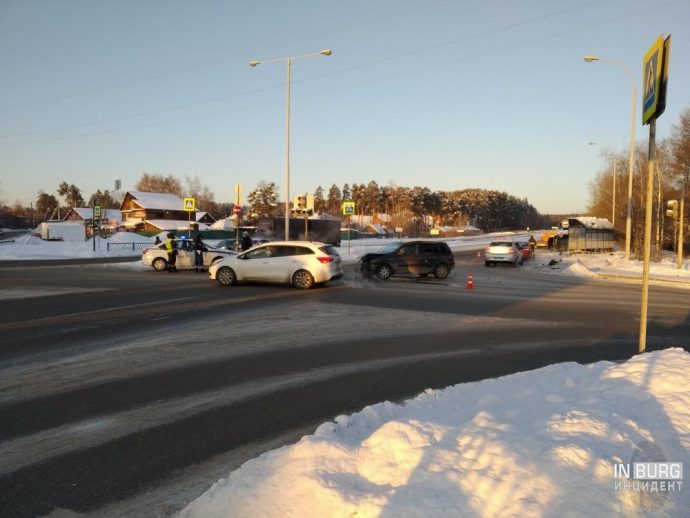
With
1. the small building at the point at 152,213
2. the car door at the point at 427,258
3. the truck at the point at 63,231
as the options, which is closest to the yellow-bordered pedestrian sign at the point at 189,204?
the car door at the point at 427,258

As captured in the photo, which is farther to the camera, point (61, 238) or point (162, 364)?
point (61, 238)

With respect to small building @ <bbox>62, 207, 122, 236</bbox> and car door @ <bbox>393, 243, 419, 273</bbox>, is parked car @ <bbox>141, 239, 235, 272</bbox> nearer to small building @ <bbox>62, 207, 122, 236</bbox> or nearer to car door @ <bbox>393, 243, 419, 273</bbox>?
car door @ <bbox>393, 243, 419, 273</bbox>

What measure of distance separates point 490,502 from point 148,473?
2548 mm

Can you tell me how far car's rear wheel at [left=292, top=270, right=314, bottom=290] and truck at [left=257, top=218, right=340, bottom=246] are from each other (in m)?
26.6

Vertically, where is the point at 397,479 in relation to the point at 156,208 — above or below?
below

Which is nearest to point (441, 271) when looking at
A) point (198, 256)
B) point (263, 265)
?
point (263, 265)

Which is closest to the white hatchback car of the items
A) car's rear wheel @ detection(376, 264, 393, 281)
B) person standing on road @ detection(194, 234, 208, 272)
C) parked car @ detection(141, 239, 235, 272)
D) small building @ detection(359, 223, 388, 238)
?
car's rear wheel @ detection(376, 264, 393, 281)

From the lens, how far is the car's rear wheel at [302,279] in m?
17.0

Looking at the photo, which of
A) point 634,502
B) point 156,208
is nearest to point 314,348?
point 634,502

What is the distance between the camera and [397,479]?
330 centimetres

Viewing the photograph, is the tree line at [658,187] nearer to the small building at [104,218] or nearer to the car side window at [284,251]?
the car side window at [284,251]

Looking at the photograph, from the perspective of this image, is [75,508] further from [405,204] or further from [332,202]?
[332,202]

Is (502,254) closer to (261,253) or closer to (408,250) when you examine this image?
(408,250)

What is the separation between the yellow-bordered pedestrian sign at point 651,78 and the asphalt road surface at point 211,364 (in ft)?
11.8
